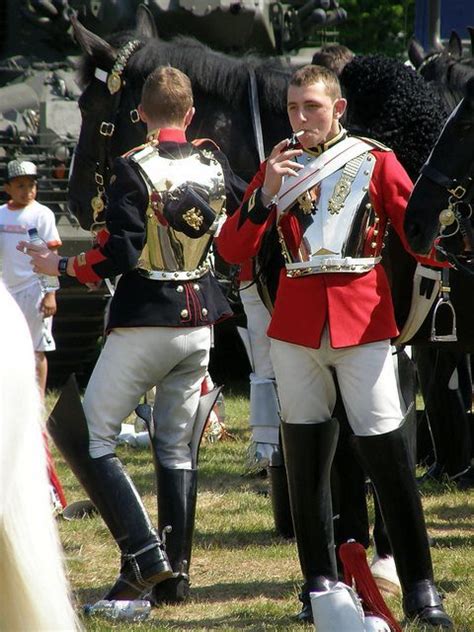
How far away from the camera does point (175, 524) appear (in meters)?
5.20

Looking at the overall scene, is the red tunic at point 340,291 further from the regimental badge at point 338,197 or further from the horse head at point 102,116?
the horse head at point 102,116

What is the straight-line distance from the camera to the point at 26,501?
2.66 meters

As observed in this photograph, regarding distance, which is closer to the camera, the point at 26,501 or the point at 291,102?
the point at 26,501

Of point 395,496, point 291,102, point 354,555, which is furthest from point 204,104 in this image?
point 354,555

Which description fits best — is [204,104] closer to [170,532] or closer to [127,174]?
[127,174]

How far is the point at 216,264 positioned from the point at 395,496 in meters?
3.31

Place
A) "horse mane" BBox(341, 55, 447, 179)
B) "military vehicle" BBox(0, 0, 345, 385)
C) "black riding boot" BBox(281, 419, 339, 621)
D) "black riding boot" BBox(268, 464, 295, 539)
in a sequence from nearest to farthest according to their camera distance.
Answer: "black riding boot" BBox(281, 419, 339, 621) → "horse mane" BBox(341, 55, 447, 179) → "black riding boot" BBox(268, 464, 295, 539) → "military vehicle" BBox(0, 0, 345, 385)

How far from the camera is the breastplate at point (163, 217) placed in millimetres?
4988

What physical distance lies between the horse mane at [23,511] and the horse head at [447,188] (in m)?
2.09

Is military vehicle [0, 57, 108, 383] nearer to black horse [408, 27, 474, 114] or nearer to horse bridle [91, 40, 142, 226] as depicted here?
horse bridle [91, 40, 142, 226]

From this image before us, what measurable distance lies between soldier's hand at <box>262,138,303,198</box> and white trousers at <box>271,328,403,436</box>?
530 mm

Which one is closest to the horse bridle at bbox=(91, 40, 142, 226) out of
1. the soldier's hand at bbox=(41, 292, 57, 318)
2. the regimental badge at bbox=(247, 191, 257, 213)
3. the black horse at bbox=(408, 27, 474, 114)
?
the black horse at bbox=(408, 27, 474, 114)

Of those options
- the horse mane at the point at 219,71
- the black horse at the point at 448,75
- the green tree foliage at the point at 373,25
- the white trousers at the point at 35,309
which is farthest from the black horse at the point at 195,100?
the green tree foliage at the point at 373,25

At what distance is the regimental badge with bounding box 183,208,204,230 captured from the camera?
16.4ft
